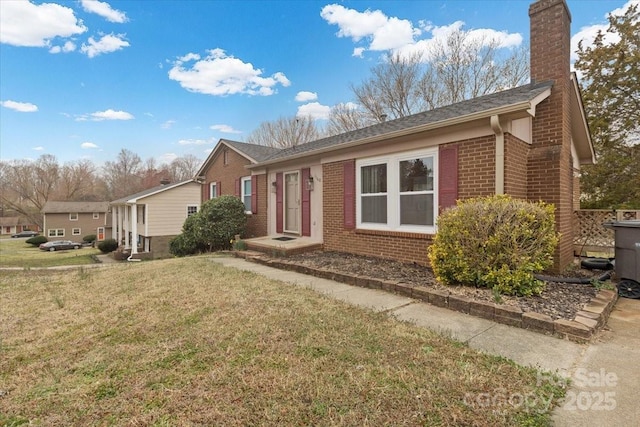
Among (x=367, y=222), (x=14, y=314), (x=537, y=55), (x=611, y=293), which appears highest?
(x=537, y=55)

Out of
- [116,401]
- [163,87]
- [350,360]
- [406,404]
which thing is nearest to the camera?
[406,404]

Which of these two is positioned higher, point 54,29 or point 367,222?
point 54,29

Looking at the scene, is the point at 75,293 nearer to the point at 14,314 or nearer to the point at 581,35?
the point at 14,314

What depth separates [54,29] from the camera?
37.7 ft

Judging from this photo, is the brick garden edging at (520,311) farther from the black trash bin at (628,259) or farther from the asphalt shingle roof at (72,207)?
the asphalt shingle roof at (72,207)

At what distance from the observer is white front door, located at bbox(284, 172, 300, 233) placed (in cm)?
A: 960

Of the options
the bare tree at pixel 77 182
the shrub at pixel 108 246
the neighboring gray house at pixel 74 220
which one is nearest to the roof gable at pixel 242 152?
the shrub at pixel 108 246

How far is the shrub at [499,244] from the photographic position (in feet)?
13.0

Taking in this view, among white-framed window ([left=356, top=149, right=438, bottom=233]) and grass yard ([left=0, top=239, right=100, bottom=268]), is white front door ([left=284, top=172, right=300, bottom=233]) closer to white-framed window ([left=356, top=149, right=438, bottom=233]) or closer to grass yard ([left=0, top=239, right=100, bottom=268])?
white-framed window ([left=356, top=149, right=438, bottom=233])

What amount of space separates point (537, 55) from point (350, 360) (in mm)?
7001

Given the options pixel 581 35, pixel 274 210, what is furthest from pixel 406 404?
pixel 581 35

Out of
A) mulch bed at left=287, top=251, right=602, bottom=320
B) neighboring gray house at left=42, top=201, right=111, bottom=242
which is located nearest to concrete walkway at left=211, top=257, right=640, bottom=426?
mulch bed at left=287, top=251, right=602, bottom=320

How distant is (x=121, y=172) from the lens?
153ft

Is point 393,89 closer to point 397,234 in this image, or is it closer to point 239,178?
point 239,178
